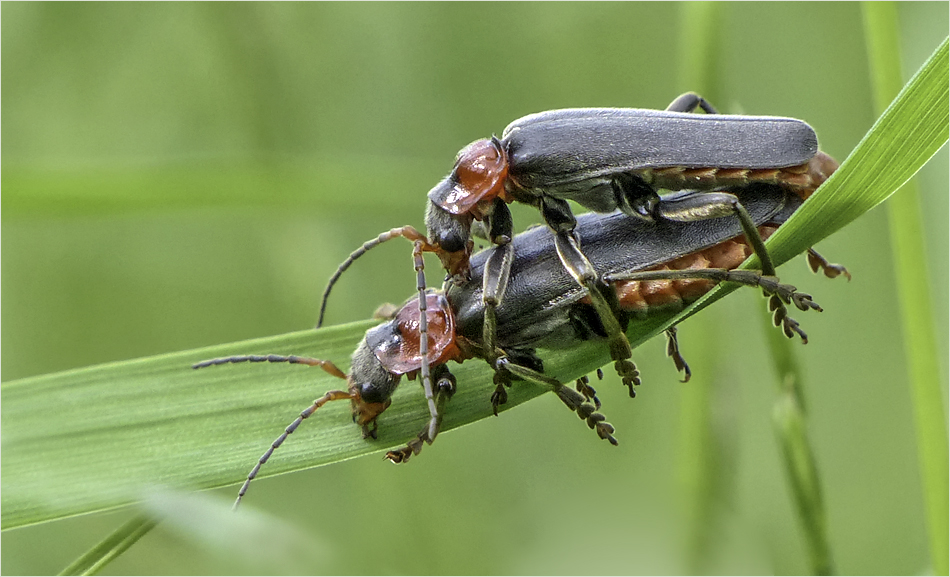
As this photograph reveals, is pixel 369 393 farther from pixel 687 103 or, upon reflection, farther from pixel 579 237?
pixel 687 103

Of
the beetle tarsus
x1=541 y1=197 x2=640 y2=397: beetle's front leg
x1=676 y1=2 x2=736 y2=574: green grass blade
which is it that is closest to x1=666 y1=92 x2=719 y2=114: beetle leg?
x1=676 y1=2 x2=736 y2=574: green grass blade

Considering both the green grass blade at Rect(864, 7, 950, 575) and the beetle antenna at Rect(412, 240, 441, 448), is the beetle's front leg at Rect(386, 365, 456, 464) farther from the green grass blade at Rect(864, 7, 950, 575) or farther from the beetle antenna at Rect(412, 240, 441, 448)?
the green grass blade at Rect(864, 7, 950, 575)

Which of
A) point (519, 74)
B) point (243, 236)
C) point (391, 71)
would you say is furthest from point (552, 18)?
point (243, 236)

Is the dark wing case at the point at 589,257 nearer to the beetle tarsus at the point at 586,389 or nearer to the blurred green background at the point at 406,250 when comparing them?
the beetle tarsus at the point at 586,389

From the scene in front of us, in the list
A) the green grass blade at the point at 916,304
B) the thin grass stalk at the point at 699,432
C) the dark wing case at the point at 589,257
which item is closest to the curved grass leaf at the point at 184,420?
the dark wing case at the point at 589,257

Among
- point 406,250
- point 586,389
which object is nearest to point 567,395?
point 586,389

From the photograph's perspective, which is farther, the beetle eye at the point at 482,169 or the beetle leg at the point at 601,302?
the beetle eye at the point at 482,169
